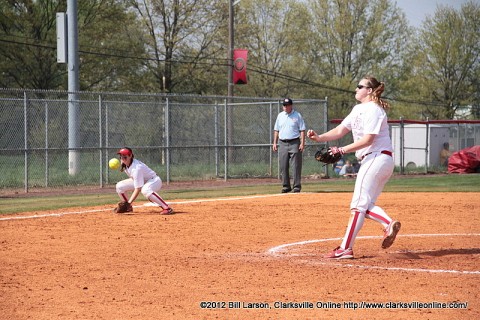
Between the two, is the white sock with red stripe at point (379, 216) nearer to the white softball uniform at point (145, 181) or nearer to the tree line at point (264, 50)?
the white softball uniform at point (145, 181)

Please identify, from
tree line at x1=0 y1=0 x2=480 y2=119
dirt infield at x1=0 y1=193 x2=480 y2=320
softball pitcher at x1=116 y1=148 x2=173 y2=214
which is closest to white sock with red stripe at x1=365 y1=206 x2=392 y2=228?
dirt infield at x1=0 y1=193 x2=480 y2=320

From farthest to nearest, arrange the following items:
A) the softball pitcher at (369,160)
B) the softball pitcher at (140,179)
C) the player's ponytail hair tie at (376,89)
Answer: the softball pitcher at (140,179), the player's ponytail hair tie at (376,89), the softball pitcher at (369,160)

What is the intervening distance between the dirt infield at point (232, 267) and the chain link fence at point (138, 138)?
7643 millimetres

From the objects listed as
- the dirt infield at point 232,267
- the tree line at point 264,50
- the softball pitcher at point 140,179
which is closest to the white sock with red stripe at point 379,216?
the dirt infield at point 232,267

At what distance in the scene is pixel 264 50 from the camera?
161 feet

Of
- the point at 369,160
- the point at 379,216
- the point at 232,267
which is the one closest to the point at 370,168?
the point at 369,160

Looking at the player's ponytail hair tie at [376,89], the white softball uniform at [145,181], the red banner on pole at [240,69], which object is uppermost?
the red banner on pole at [240,69]

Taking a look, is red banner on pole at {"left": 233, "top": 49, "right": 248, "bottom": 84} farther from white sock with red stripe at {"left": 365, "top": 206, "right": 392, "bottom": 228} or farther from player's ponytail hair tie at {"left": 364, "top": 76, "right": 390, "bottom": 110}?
white sock with red stripe at {"left": 365, "top": 206, "right": 392, "bottom": 228}

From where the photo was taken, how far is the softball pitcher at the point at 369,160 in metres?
8.13

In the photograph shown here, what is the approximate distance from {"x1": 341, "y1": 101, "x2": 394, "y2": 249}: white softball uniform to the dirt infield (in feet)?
1.36

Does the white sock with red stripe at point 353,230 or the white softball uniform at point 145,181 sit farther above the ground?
the white softball uniform at point 145,181

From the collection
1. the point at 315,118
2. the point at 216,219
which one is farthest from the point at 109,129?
the point at 216,219

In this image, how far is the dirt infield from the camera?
233 inches

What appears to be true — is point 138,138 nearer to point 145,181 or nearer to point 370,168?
point 145,181
